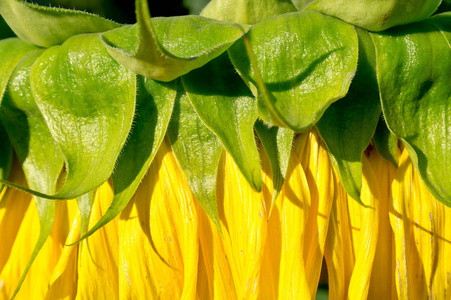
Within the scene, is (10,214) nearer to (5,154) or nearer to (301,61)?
(5,154)

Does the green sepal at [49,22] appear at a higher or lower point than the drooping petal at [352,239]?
higher

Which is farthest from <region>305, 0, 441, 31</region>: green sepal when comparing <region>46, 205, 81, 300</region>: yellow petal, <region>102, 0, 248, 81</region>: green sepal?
<region>46, 205, 81, 300</region>: yellow petal

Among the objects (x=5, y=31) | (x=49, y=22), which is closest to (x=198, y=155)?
(x=49, y=22)

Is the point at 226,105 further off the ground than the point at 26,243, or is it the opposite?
the point at 226,105

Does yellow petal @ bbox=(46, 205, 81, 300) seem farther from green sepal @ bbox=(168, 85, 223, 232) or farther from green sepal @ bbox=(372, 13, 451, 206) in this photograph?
green sepal @ bbox=(372, 13, 451, 206)

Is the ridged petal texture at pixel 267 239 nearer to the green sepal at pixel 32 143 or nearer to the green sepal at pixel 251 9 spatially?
the green sepal at pixel 32 143

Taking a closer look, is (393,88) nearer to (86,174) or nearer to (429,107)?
(429,107)

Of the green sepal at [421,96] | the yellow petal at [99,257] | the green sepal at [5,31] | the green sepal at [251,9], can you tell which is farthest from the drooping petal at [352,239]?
the green sepal at [5,31]
